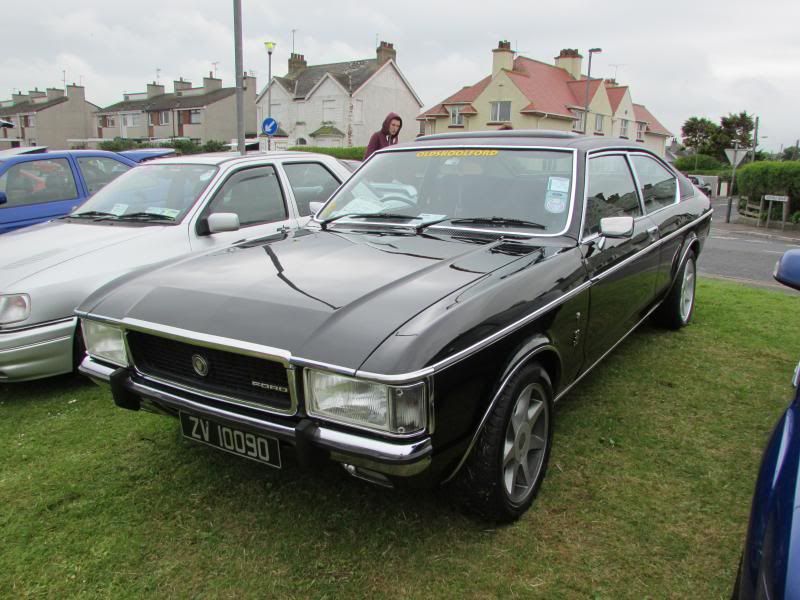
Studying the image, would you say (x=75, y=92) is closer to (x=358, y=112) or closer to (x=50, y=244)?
(x=358, y=112)

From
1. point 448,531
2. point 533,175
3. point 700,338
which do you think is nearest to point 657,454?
point 448,531

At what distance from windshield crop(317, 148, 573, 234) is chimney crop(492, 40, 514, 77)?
44.1m

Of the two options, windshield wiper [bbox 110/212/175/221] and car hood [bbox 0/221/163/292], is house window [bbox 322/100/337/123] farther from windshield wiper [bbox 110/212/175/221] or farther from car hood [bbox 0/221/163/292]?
car hood [bbox 0/221/163/292]

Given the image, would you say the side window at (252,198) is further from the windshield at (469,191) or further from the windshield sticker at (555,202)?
the windshield sticker at (555,202)

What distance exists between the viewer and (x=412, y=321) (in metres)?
2.22

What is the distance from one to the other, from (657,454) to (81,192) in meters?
6.62

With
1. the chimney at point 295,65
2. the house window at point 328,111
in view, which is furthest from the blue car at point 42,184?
the chimney at point 295,65

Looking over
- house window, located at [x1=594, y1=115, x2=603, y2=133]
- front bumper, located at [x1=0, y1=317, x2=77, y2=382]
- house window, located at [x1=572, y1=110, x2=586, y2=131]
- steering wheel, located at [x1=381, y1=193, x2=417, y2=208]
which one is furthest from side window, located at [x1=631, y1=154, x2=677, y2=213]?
house window, located at [x1=594, y1=115, x2=603, y2=133]

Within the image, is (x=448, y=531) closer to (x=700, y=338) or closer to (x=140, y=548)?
(x=140, y=548)

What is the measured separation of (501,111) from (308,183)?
41.9m

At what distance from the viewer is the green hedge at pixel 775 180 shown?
2105 cm

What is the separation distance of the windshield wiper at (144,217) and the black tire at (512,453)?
3.35 m

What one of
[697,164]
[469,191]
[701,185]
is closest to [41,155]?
[469,191]

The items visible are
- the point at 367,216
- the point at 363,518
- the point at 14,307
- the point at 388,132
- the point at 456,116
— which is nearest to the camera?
the point at 363,518
